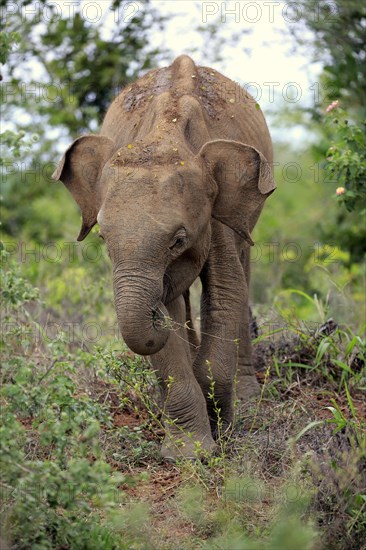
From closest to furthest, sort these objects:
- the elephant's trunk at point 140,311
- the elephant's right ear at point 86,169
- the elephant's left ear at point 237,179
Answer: the elephant's trunk at point 140,311
the elephant's left ear at point 237,179
the elephant's right ear at point 86,169

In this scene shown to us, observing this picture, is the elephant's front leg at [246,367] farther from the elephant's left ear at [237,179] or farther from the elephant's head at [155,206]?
the elephant's head at [155,206]

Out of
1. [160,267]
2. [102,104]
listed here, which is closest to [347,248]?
[102,104]

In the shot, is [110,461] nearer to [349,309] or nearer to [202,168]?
[202,168]

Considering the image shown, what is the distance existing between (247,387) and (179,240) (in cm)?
221

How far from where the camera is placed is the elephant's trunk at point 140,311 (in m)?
6.06

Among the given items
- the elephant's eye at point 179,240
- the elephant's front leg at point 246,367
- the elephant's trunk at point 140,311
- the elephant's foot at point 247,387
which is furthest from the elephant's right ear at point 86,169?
the elephant's foot at point 247,387

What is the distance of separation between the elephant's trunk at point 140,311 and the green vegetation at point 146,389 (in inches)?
12.6

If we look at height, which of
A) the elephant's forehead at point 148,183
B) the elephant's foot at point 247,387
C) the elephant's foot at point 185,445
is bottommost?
the elephant's foot at point 247,387

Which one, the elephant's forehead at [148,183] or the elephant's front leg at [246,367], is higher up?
the elephant's forehead at [148,183]

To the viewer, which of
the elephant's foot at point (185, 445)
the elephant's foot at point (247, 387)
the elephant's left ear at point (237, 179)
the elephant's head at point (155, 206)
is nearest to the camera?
the elephant's head at point (155, 206)

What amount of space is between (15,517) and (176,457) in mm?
1565

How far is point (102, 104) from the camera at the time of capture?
556 inches

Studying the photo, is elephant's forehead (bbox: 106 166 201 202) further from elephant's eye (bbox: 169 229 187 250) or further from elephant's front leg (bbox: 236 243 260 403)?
elephant's front leg (bbox: 236 243 260 403)

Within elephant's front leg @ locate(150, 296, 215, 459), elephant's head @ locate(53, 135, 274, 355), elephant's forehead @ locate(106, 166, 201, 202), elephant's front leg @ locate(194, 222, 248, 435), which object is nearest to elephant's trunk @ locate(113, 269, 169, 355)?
elephant's head @ locate(53, 135, 274, 355)
